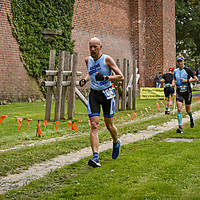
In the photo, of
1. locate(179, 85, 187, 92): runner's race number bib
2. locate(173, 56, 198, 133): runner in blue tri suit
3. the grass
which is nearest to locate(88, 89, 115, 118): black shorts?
the grass

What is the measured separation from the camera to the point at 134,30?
28.0 meters

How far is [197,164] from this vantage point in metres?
4.95

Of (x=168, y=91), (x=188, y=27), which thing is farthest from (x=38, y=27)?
(x=188, y=27)

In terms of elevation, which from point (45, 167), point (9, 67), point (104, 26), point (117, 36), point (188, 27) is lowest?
point (45, 167)

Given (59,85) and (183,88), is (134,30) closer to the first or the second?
(59,85)

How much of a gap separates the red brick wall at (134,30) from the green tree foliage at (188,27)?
17.4 ft

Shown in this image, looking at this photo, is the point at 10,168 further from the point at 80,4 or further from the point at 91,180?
the point at 80,4

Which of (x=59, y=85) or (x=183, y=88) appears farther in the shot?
(x=59, y=85)

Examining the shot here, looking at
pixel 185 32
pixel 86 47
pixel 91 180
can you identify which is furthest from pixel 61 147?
pixel 185 32

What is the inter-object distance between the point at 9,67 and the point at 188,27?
→ 2525cm

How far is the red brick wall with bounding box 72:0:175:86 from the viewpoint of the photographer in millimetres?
22766

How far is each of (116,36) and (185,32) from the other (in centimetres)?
1443

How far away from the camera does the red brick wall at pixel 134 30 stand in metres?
22.8

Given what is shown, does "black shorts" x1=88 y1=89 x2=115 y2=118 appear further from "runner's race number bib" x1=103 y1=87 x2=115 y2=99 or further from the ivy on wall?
the ivy on wall
